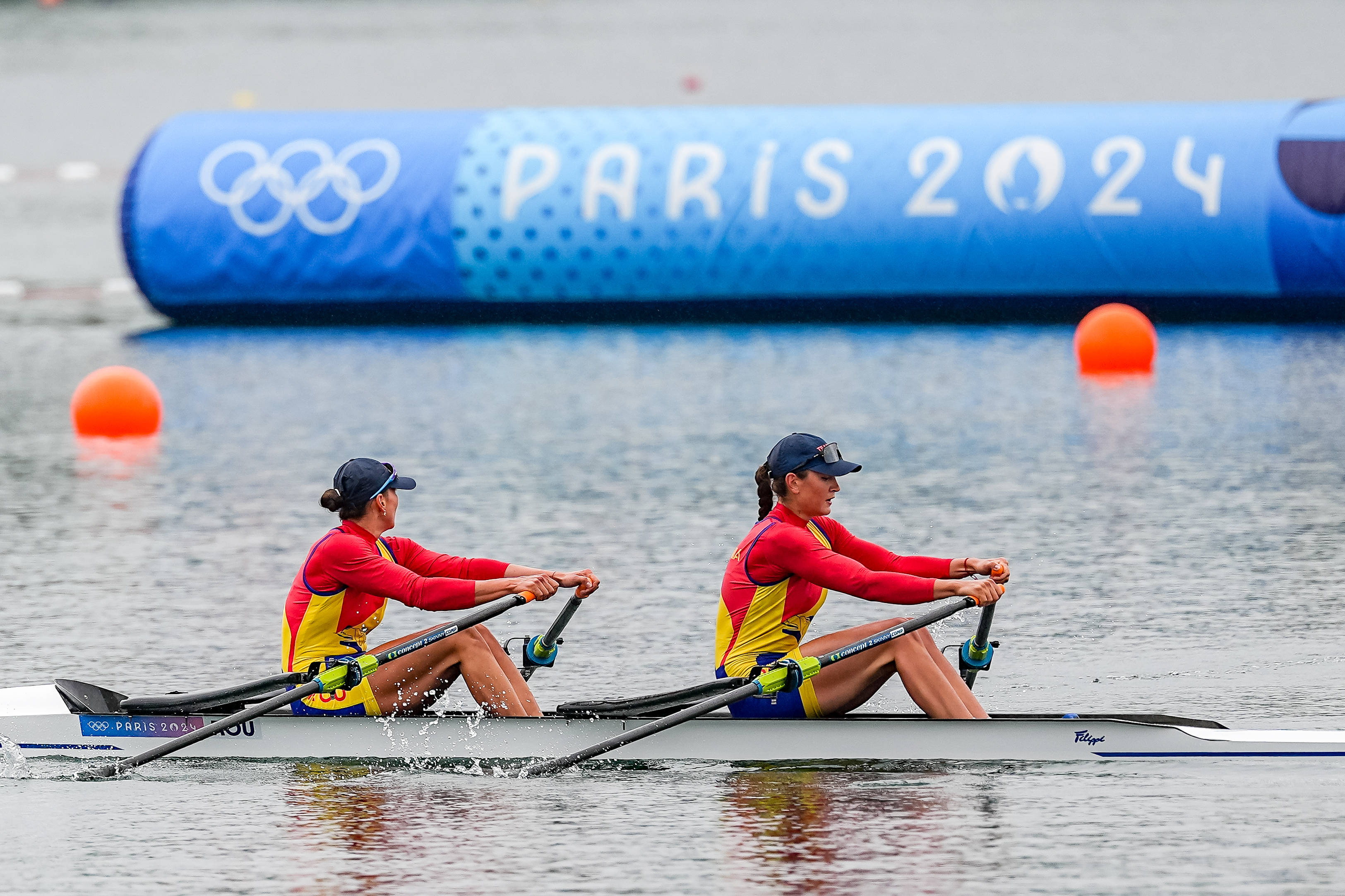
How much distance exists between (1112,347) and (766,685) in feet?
39.9

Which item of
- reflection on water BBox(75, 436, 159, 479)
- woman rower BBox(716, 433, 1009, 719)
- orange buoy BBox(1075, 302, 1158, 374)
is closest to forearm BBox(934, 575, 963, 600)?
woman rower BBox(716, 433, 1009, 719)

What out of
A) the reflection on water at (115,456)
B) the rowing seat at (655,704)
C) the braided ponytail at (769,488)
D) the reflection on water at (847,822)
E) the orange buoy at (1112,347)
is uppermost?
the orange buoy at (1112,347)

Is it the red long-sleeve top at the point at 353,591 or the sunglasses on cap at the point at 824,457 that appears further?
the red long-sleeve top at the point at 353,591

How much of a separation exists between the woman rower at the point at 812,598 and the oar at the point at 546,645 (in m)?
0.98

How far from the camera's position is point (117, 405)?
17984mm

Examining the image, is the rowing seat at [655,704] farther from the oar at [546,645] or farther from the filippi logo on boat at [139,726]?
the filippi logo on boat at [139,726]

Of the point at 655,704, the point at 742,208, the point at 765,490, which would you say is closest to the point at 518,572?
the point at 655,704

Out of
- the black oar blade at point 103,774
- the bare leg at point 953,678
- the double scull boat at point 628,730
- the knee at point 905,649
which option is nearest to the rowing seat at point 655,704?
the double scull boat at point 628,730

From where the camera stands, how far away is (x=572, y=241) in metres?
23.7

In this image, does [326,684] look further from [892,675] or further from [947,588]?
[947,588]

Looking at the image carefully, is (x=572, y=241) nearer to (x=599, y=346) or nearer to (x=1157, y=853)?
(x=599, y=346)

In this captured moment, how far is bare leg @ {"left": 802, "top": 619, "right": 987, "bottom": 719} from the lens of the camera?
8.77 m

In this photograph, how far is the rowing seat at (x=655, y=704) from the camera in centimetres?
891

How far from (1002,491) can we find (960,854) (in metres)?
7.55
